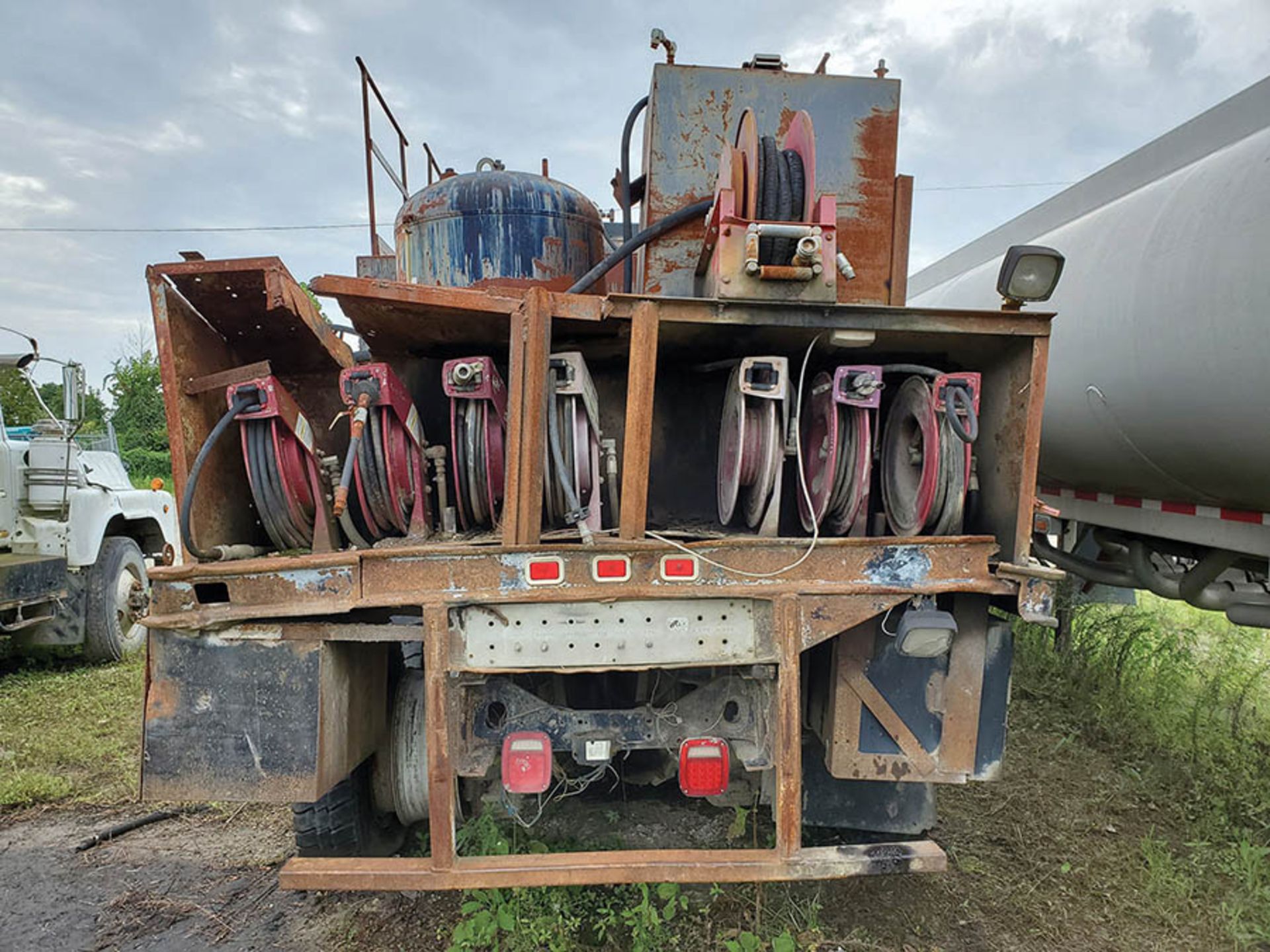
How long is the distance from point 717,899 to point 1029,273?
2.29m

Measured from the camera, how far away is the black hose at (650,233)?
9.36 feet

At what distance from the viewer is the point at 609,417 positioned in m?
3.06

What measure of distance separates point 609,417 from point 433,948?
75.7 inches

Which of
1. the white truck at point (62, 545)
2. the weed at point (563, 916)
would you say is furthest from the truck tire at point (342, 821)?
the white truck at point (62, 545)

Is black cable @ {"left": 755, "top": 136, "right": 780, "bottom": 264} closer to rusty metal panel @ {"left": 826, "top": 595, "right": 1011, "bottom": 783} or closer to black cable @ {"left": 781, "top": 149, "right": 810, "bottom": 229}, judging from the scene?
black cable @ {"left": 781, "top": 149, "right": 810, "bottom": 229}

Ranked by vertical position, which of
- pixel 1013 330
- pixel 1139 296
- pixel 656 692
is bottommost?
pixel 656 692

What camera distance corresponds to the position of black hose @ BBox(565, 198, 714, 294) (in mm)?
2854

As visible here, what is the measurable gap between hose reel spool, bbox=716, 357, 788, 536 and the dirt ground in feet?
4.54

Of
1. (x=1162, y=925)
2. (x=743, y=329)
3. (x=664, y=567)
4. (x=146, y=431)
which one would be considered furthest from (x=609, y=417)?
(x=146, y=431)

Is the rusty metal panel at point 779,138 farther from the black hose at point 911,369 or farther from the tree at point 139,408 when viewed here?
the tree at point 139,408

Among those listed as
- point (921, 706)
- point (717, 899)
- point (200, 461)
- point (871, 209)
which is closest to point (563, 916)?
point (717, 899)

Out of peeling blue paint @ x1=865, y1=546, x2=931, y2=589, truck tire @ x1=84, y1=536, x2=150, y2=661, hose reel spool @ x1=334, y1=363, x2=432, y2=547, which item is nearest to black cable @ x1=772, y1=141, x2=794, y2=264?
peeling blue paint @ x1=865, y1=546, x2=931, y2=589

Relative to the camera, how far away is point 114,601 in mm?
5852

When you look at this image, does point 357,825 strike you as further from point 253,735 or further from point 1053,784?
point 1053,784
